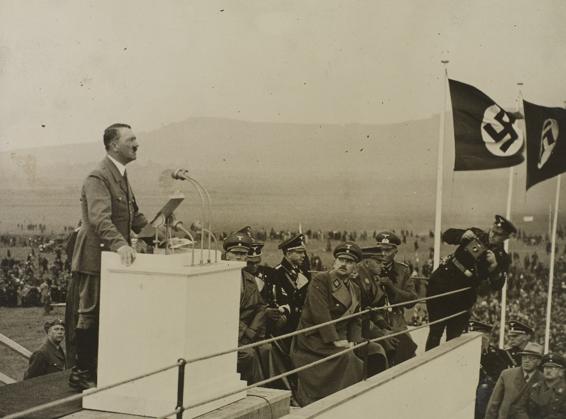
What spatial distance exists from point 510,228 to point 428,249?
1.84 ft

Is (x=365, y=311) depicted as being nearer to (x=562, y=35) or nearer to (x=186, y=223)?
(x=186, y=223)

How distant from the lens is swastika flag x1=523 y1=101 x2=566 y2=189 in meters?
4.91

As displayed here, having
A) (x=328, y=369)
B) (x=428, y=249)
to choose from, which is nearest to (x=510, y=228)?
(x=428, y=249)

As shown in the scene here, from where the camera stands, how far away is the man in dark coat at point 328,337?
4.77m

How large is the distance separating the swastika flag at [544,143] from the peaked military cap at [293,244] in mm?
1433

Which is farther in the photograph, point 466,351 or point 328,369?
point 466,351

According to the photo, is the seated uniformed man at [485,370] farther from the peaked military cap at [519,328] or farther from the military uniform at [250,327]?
the military uniform at [250,327]

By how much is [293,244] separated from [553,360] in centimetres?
170

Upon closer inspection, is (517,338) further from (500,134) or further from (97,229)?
(97,229)

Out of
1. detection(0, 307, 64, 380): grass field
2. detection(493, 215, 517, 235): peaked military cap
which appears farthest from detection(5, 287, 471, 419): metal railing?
detection(0, 307, 64, 380): grass field

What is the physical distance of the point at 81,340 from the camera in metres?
3.86

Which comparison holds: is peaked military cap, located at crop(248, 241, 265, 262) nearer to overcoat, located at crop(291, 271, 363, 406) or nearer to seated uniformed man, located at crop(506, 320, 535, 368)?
overcoat, located at crop(291, 271, 363, 406)

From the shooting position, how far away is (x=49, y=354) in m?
5.92

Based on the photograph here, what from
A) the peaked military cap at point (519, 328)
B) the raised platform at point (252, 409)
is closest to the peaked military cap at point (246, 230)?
the raised platform at point (252, 409)
